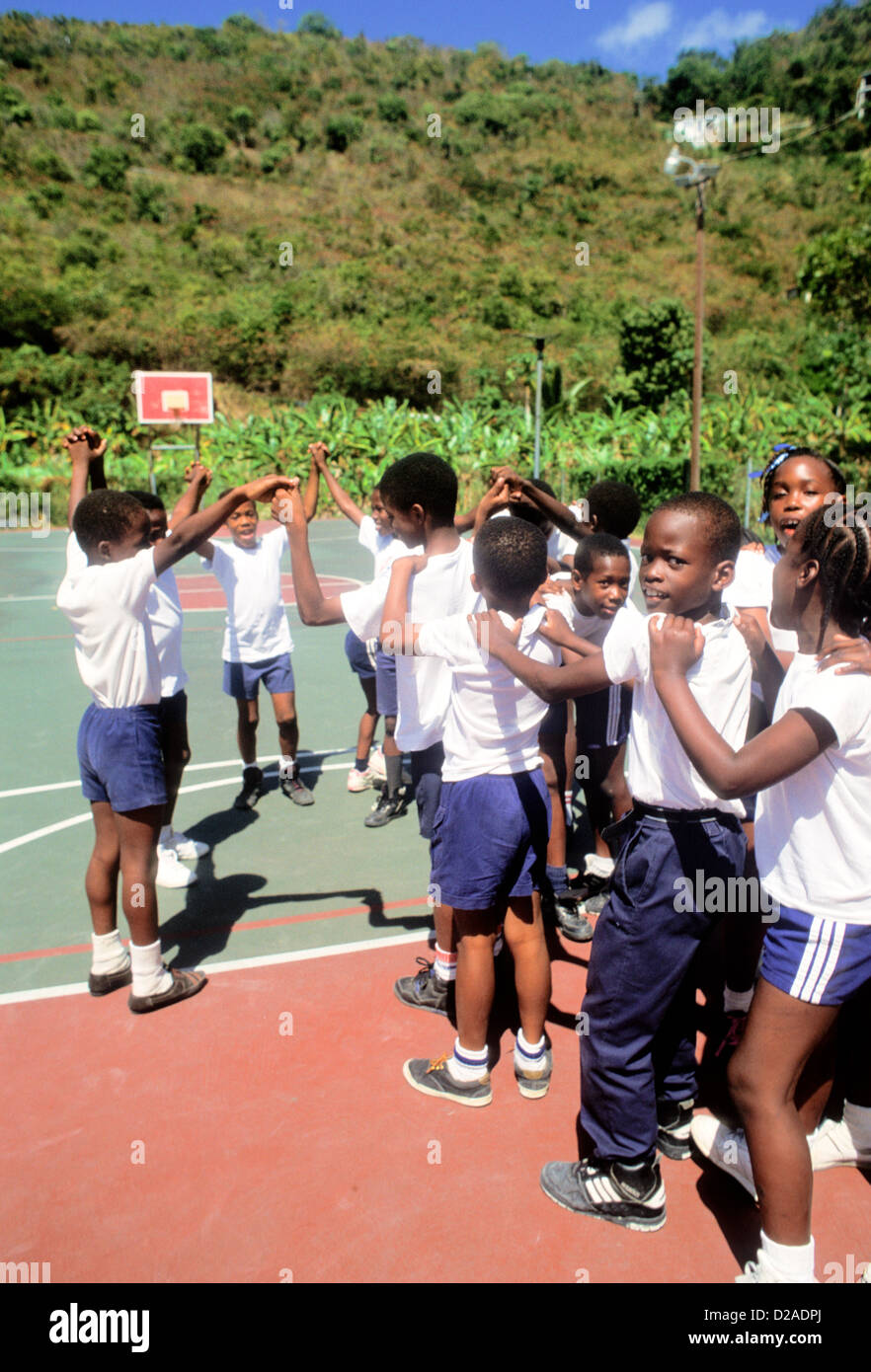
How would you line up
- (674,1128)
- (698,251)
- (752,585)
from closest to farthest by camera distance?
(674,1128) → (752,585) → (698,251)

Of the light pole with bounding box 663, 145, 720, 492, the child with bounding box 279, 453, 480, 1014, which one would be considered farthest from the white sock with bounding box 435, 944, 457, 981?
the light pole with bounding box 663, 145, 720, 492

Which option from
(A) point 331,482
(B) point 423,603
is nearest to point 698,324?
(A) point 331,482

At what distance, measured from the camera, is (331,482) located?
13.7 ft

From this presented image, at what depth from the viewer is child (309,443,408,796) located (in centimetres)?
509

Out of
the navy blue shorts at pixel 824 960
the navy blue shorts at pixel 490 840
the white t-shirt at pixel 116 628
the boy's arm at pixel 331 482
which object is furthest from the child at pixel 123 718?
the navy blue shorts at pixel 824 960

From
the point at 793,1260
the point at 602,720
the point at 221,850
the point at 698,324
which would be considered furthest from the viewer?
the point at 698,324

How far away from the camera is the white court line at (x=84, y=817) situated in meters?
5.05

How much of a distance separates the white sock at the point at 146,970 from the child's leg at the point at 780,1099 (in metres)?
2.22

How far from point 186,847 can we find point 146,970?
1496 millimetres

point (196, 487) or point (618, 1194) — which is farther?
point (196, 487)

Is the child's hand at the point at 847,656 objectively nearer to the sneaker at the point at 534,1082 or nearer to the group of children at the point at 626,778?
the group of children at the point at 626,778

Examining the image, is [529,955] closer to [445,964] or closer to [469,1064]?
[469,1064]

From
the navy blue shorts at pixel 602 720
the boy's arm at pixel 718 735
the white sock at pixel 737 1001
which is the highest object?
the boy's arm at pixel 718 735

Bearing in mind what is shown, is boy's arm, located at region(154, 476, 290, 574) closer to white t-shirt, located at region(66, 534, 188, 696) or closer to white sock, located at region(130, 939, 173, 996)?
white t-shirt, located at region(66, 534, 188, 696)
